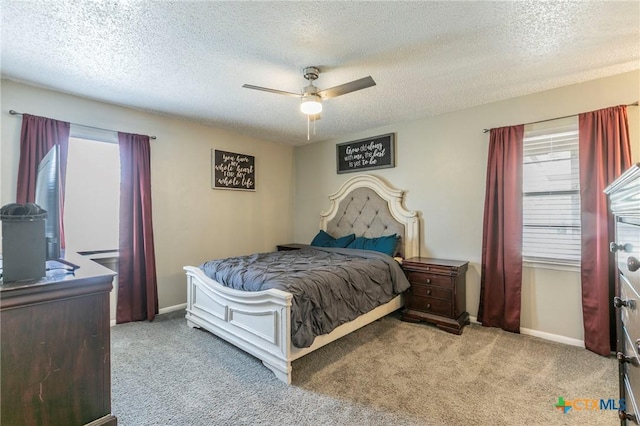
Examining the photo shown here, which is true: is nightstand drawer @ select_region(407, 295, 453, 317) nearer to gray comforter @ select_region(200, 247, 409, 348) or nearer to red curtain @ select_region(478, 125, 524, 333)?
gray comforter @ select_region(200, 247, 409, 348)

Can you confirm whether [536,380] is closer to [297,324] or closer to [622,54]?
[297,324]

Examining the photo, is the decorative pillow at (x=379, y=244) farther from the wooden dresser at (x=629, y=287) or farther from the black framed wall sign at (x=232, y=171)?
the wooden dresser at (x=629, y=287)

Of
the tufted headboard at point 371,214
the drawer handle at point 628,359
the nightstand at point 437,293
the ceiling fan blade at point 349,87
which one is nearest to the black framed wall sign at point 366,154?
the tufted headboard at point 371,214

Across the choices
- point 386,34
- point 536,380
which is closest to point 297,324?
point 536,380

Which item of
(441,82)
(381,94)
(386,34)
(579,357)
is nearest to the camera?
(386,34)

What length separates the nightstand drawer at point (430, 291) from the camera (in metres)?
3.15

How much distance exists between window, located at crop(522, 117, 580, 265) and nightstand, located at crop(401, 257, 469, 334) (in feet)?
2.42

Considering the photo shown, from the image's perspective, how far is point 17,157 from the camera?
2.79m

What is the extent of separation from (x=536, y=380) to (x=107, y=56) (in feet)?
13.2

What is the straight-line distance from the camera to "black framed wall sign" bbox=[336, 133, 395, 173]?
13.5 ft

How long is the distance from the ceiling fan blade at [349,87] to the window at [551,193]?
199 cm

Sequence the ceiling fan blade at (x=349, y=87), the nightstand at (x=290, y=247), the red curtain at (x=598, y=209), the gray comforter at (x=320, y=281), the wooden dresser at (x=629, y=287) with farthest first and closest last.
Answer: the nightstand at (x=290, y=247)
the red curtain at (x=598, y=209)
the gray comforter at (x=320, y=281)
the ceiling fan blade at (x=349, y=87)
the wooden dresser at (x=629, y=287)

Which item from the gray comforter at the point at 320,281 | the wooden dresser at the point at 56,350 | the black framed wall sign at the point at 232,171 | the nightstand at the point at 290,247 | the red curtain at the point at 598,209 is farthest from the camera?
the nightstand at the point at 290,247

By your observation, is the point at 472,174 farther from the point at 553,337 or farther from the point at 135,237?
the point at 135,237
